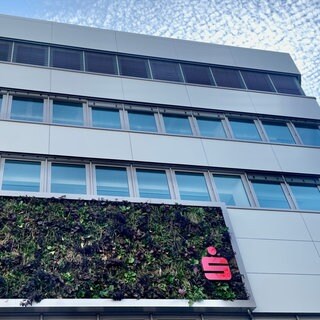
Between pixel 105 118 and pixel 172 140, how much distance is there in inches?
90.8

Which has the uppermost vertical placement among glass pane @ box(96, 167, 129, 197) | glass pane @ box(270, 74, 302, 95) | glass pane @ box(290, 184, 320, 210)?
glass pane @ box(270, 74, 302, 95)

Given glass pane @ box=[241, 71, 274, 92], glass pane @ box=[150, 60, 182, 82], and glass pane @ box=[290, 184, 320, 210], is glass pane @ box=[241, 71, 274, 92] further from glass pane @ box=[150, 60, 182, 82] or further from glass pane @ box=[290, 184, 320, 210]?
glass pane @ box=[290, 184, 320, 210]

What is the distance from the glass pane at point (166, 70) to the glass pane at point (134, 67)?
0.31 metres

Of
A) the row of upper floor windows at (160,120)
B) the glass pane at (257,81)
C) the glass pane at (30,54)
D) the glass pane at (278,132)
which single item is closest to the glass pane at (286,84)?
the glass pane at (257,81)

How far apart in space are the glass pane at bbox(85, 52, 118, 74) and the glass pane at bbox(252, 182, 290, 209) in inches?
258

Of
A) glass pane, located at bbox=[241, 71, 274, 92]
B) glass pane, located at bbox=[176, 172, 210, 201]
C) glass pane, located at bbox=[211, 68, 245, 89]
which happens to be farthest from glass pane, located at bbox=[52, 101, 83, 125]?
glass pane, located at bbox=[241, 71, 274, 92]

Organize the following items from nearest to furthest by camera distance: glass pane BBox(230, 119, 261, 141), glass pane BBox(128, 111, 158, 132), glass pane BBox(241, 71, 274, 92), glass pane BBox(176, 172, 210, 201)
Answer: glass pane BBox(176, 172, 210, 201) < glass pane BBox(128, 111, 158, 132) < glass pane BBox(230, 119, 261, 141) < glass pane BBox(241, 71, 274, 92)

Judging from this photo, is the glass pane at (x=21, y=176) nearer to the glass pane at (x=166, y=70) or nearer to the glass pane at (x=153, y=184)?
the glass pane at (x=153, y=184)

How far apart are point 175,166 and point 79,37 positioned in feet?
22.1

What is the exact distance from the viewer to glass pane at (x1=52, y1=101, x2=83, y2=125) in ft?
42.0

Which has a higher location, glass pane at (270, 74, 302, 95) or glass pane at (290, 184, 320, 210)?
glass pane at (270, 74, 302, 95)

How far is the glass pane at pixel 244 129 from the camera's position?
1423 centimetres

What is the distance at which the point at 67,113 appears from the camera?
13086 millimetres

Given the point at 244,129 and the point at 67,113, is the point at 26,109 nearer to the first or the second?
the point at 67,113
